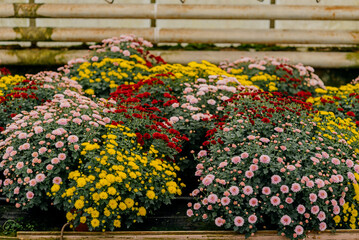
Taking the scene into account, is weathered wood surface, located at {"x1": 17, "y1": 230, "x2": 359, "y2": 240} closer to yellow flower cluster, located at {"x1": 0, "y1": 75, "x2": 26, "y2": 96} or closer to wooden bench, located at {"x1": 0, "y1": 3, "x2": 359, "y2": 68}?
yellow flower cluster, located at {"x1": 0, "y1": 75, "x2": 26, "y2": 96}

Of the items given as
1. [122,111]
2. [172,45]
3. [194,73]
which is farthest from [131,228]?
[172,45]

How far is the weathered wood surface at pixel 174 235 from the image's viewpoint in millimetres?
3771

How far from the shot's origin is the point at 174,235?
150 inches

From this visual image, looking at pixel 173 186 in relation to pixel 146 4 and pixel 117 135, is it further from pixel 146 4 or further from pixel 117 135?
pixel 146 4

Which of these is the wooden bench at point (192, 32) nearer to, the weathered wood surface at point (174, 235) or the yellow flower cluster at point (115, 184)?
the yellow flower cluster at point (115, 184)

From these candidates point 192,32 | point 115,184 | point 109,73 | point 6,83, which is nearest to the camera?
point 115,184

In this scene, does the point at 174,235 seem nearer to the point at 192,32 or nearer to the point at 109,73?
the point at 109,73

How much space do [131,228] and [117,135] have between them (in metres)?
0.91

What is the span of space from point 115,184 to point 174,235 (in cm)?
69

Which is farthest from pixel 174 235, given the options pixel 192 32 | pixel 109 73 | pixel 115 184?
pixel 192 32

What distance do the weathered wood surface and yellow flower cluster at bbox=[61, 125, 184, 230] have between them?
10 cm

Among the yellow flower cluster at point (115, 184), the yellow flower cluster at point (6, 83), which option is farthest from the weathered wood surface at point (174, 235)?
the yellow flower cluster at point (6, 83)

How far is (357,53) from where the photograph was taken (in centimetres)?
777

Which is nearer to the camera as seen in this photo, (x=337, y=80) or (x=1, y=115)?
(x=1, y=115)
